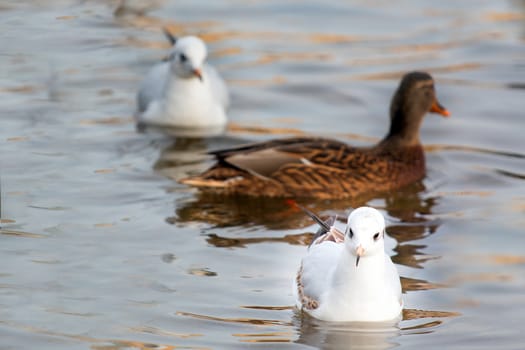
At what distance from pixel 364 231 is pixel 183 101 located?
570cm

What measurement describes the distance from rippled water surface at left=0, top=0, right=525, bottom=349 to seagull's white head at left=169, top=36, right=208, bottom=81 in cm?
75

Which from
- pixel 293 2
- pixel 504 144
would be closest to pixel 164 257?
pixel 504 144

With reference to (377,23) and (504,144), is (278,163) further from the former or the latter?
(377,23)

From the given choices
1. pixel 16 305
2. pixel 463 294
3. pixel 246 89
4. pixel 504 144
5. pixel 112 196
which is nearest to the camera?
pixel 16 305

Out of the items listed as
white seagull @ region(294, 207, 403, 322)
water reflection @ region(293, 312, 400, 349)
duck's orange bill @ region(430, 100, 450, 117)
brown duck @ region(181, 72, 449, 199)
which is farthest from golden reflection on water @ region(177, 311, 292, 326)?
duck's orange bill @ region(430, 100, 450, 117)

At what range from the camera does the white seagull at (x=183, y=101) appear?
1238cm

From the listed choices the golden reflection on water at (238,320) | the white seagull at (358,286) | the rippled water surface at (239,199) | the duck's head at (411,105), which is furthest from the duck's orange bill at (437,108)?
the golden reflection on water at (238,320)

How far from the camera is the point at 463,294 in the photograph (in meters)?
8.02

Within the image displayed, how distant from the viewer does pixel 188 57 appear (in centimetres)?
1230

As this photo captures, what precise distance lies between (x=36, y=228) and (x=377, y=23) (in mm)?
7983

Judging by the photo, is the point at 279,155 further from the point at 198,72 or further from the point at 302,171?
the point at 198,72

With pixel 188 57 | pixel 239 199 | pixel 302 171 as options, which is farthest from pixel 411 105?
pixel 188 57

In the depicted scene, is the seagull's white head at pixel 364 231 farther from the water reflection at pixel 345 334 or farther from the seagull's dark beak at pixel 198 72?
the seagull's dark beak at pixel 198 72

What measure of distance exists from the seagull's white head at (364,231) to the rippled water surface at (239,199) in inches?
20.1
